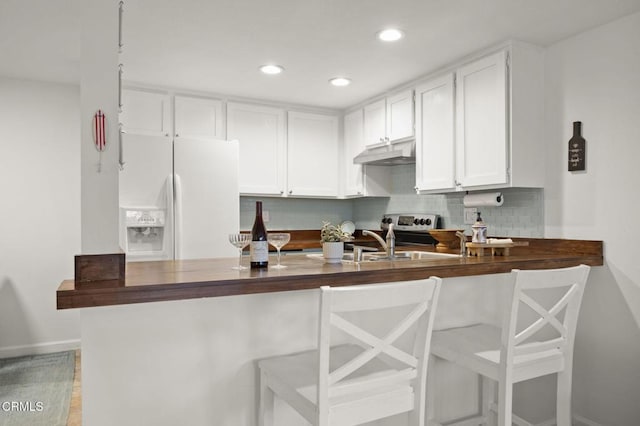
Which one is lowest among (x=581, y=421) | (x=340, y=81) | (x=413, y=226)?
(x=581, y=421)

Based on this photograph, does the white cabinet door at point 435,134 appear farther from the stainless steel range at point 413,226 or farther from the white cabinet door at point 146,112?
the white cabinet door at point 146,112

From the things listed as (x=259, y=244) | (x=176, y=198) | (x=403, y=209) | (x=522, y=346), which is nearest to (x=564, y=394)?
(x=522, y=346)

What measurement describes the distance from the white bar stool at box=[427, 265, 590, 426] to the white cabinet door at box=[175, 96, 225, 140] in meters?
Answer: 2.71

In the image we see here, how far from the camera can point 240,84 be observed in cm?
365

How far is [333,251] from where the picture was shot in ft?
6.80

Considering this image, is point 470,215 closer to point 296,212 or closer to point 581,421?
point 581,421

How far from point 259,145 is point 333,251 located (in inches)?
92.2

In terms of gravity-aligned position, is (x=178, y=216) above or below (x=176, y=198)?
below

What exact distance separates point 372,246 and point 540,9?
105 inches

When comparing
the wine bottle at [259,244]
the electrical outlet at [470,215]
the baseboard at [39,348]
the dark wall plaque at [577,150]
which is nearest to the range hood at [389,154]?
the electrical outlet at [470,215]

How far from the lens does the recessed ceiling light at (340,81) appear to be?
3.53 m

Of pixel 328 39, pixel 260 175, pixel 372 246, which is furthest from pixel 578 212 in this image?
pixel 260 175

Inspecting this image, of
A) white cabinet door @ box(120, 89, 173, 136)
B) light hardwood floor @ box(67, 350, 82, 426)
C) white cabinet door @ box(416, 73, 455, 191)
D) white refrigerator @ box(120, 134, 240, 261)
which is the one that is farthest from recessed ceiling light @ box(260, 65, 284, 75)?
light hardwood floor @ box(67, 350, 82, 426)

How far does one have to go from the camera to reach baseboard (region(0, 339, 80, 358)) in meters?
3.69
